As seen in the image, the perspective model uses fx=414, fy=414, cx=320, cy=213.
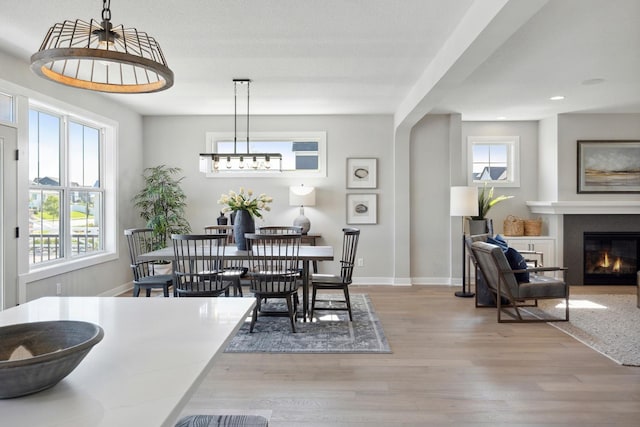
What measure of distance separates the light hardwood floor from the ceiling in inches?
91.9

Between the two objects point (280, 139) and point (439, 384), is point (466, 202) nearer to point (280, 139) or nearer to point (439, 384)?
point (280, 139)

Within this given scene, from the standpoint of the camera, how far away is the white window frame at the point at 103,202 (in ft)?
12.9

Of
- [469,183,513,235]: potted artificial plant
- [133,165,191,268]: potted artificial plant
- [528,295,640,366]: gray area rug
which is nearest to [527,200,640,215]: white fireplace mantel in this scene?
[469,183,513,235]: potted artificial plant

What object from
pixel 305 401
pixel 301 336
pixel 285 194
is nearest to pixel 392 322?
pixel 301 336

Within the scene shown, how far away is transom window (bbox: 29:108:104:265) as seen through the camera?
4.25m

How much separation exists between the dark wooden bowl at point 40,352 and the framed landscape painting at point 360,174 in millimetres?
A: 5443

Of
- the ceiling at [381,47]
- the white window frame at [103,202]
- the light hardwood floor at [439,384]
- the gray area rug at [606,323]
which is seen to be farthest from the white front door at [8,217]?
the gray area rug at [606,323]

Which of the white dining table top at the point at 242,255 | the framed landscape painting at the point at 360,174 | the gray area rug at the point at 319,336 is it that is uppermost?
the framed landscape painting at the point at 360,174

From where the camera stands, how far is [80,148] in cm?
505

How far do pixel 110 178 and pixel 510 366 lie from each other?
16.8 ft

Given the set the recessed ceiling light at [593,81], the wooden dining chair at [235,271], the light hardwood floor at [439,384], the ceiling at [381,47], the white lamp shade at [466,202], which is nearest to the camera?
the light hardwood floor at [439,384]

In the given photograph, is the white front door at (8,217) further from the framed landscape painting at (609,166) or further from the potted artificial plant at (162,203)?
the framed landscape painting at (609,166)

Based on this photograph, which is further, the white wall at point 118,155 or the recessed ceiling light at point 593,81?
the recessed ceiling light at point 593,81

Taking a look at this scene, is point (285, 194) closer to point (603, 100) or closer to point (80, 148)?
point (80, 148)
